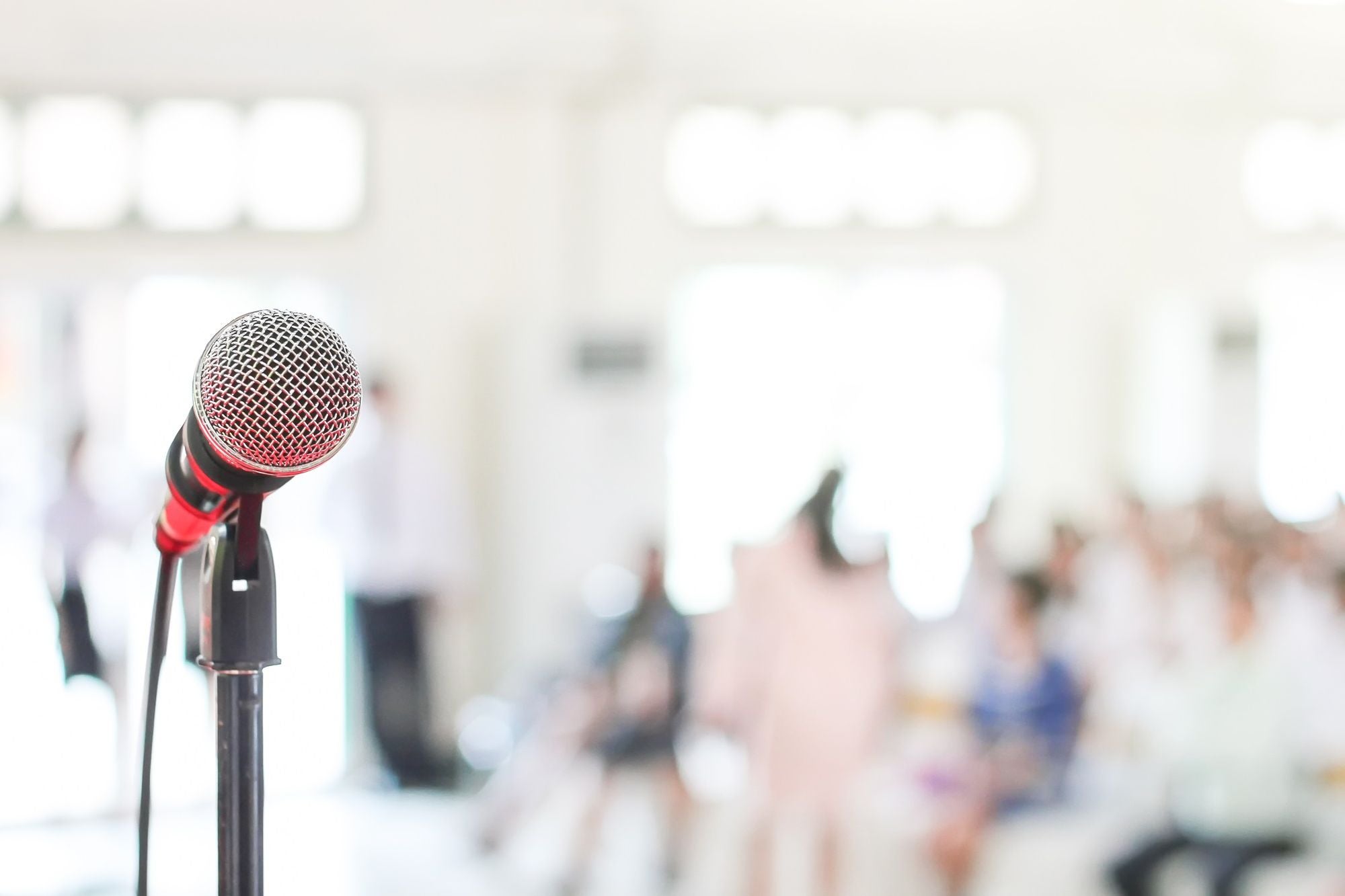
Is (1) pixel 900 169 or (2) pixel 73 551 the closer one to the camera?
(2) pixel 73 551

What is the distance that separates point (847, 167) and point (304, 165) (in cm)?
299

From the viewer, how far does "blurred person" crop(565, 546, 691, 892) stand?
187 inches

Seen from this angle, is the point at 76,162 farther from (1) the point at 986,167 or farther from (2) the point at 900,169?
(1) the point at 986,167

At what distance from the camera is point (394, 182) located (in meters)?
7.03

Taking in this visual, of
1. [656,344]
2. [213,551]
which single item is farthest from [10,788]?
[213,551]

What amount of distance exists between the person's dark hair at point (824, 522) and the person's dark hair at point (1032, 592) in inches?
34.4

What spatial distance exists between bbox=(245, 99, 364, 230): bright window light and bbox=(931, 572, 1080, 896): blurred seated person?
4180 mm

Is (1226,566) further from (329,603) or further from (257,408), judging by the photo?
(329,603)

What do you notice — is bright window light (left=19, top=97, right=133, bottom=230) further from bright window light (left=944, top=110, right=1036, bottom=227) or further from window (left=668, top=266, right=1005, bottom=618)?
bright window light (left=944, top=110, right=1036, bottom=227)

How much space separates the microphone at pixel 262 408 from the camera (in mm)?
938

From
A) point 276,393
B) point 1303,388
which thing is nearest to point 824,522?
point 276,393

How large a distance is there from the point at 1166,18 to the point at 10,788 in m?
6.40

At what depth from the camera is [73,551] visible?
561 cm

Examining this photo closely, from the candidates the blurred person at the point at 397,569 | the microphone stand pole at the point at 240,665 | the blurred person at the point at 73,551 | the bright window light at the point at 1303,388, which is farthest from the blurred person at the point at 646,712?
the bright window light at the point at 1303,388
